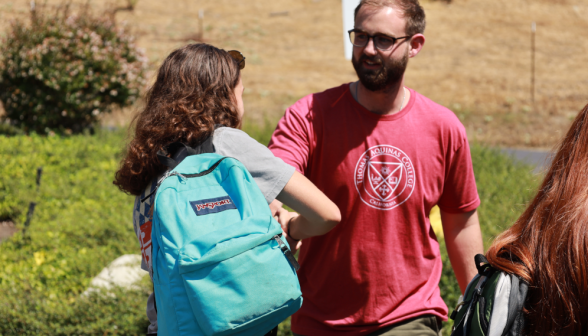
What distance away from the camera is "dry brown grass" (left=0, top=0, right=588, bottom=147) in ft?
54.3

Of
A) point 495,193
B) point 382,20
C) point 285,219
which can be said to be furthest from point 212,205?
point 495,193

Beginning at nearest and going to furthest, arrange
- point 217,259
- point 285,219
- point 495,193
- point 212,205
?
point 217,259, point 212,205, point 285,219, point 495,193

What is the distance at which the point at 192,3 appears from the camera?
33281 mm

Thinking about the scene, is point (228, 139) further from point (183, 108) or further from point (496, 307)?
point (496, 307)

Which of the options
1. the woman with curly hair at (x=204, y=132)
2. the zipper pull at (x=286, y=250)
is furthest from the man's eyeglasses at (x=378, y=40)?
the zipper pull at (x=286, y=250)

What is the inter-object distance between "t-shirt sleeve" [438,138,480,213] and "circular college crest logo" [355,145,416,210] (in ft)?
0.75

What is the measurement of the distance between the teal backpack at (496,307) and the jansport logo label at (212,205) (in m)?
0.75

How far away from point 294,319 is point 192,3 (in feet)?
109

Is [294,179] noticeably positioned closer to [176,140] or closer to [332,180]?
[176,140]

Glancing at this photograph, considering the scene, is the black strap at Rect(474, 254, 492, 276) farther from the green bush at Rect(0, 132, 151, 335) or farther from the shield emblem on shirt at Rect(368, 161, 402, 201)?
the green bush at Rect(0, 132, 151, 335)

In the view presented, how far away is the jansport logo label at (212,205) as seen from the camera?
161cm

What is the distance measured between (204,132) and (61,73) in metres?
9.22

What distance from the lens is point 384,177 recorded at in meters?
2.47

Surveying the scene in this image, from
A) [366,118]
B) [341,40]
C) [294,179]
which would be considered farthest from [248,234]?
[341,40]
